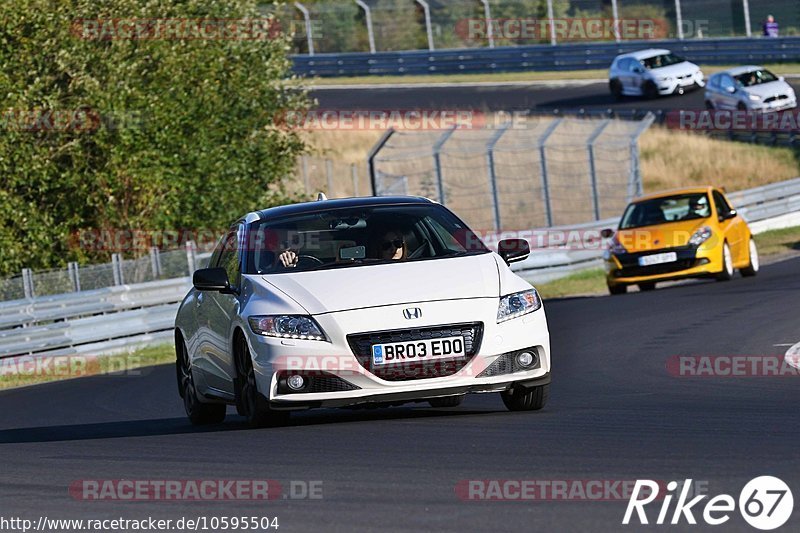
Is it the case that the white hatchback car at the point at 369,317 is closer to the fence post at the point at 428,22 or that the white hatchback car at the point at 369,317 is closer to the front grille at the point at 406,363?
the front grille at the point at 406,363

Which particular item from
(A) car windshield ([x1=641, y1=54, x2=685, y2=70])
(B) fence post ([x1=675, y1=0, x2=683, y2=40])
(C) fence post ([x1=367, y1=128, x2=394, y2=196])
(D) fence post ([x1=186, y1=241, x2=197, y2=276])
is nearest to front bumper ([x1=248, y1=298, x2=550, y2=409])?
(D) fence post ([x1=186, y1=241, x2=197, y2=276])

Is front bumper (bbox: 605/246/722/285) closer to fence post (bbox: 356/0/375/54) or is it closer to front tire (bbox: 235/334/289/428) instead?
front tire (bbox: 235/334/289/428)

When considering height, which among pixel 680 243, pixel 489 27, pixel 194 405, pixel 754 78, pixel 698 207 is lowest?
pixel 680 243

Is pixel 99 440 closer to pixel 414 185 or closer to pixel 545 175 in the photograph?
pixel 545 175

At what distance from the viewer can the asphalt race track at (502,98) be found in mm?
48094

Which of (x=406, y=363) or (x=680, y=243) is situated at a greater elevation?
(x=406, y=363)

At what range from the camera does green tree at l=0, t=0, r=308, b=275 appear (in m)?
26.3

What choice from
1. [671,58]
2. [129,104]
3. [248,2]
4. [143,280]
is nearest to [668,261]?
[143,280]

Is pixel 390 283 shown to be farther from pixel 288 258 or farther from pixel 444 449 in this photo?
pixel 444 449

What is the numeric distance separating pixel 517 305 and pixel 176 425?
3312 mm

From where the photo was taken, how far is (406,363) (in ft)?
31.8

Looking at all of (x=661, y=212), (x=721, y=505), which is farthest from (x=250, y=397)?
(x=661, y=212)

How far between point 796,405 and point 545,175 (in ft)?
72.8

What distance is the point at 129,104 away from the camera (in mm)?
27562
